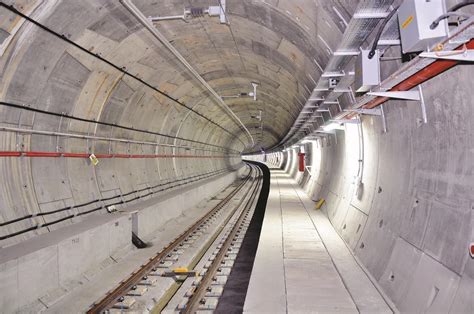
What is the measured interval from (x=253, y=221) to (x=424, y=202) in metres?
8.97

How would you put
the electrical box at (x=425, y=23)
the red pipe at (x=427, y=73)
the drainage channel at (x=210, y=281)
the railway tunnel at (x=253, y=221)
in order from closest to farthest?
1. the electrical box at (x=425, y=23)
2. the red pipe at (x=427, y=73)
3. the railway tunnel at (x=253, y=221)
4. the drainage channel at (x=210, y=281)

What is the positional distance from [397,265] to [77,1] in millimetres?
6690

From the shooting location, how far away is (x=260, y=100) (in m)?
20.0

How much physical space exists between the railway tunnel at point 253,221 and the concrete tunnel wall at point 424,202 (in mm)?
27

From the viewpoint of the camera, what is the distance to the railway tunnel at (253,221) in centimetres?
449

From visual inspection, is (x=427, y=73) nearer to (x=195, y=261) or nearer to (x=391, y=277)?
(x=391, y=277)

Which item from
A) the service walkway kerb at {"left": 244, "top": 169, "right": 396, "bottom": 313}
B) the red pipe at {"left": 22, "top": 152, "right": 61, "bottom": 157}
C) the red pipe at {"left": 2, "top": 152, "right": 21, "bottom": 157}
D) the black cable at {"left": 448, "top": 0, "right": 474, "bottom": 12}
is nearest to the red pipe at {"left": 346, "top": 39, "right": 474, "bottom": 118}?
the black cable at {"left": 448, "top": 0, "right": 474, "bottom": 12}

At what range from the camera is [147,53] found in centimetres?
976

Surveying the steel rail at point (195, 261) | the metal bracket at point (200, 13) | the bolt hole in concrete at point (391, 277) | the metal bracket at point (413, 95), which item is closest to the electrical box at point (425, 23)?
the metal bracket at point (413, 95)

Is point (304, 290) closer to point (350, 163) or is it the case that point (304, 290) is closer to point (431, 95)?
point (431, 95)

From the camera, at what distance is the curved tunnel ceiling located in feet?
21.8

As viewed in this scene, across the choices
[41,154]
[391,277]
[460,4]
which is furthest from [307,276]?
[41,154]

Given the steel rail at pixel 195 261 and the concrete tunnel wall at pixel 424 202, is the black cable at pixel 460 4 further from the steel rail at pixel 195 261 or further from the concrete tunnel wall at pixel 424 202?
the steel rail at pixel 195 261

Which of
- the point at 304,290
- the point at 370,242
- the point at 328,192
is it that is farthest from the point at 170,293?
the point at 328,192
